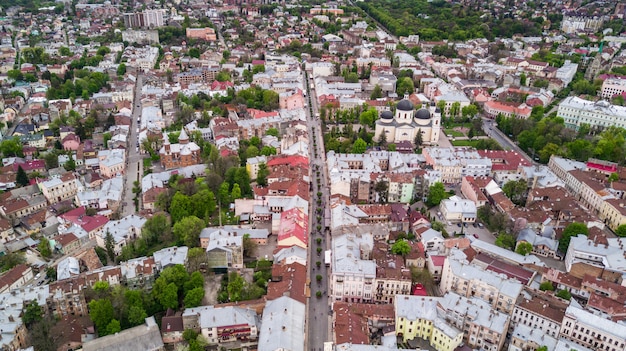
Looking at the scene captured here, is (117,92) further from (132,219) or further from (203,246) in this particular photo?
(203,246)

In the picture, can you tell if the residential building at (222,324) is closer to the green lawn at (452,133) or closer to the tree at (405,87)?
the green lawn at (452,133)

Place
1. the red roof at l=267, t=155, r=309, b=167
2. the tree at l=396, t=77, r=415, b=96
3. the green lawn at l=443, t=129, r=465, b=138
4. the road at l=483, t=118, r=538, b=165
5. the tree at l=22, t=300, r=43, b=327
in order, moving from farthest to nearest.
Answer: the tree at l=396, t=77, r=415, b=96, the green lawn at l=443, t=129, r=465, b=138, the road at l=483, t=118, r=538, b=165, the red roof at l=267, t=155, r=309, b=167, the tree at l=22, t=300, r=43, b=327

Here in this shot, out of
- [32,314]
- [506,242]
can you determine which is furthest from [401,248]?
[32,314]

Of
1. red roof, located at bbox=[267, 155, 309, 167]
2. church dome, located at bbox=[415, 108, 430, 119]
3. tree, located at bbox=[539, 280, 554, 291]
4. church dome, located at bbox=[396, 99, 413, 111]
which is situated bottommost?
tree, located at bbox=[539, 280, 554, 291]

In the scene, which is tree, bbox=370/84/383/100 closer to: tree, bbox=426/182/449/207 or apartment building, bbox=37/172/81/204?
tree, bbox=426/182/449/207

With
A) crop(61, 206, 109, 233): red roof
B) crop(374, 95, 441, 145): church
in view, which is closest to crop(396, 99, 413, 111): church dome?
crop(374, 95, 441, 145): church

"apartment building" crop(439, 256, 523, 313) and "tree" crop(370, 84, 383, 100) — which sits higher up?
"tree" crop(370, 84, 383, 100)

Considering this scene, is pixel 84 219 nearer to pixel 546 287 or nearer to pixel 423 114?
pixel 546 287
